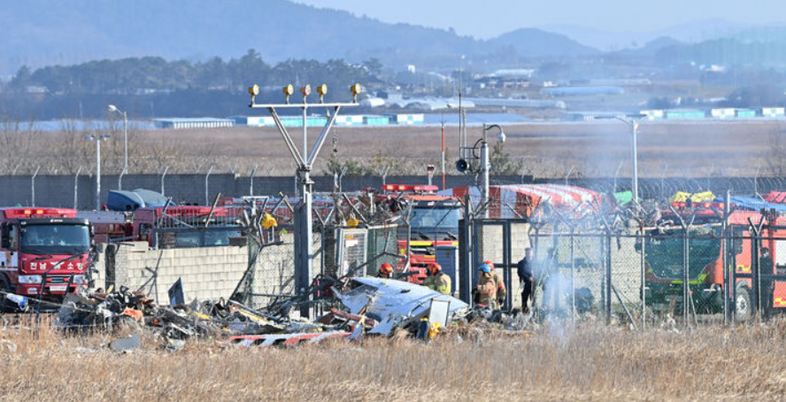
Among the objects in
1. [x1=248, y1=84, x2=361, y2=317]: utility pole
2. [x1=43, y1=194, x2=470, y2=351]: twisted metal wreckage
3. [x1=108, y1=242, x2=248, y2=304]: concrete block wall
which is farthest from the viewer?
[x1=108, y1=242, x2=248, y2=304]: concrete block wall

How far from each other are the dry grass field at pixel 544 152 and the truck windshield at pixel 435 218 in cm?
2574

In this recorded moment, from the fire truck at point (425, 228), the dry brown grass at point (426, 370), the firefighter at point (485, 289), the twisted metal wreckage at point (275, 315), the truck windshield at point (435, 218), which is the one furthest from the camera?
the truck windshield at point (435, 218)

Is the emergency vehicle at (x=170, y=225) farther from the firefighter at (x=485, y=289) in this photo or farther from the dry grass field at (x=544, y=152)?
the dry grass field at (x=544, y=152)

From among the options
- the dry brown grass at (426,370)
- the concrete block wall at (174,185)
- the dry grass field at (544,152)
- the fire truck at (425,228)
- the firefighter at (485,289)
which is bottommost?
the dry brown grass at (426,370)

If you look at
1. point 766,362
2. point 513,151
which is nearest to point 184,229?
point 766,362

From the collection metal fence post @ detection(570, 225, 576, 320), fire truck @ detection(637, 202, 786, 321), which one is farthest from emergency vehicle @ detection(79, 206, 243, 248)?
fire truck @ detection(637, 202, 786, 321)

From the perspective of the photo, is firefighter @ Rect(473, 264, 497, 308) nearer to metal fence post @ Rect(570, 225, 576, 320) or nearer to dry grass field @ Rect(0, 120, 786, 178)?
metal fence post @ Rect(570, 225, 576, 320)

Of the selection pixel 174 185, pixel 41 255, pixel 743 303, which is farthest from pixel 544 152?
pixel 743 303

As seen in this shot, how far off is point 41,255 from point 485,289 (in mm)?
9268

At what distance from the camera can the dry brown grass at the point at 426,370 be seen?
1335 centimetres

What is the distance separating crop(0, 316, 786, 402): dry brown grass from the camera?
43.8 ft

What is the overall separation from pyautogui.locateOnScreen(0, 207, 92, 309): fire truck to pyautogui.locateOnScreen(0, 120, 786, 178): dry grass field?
30.2m

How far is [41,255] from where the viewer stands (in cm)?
2405

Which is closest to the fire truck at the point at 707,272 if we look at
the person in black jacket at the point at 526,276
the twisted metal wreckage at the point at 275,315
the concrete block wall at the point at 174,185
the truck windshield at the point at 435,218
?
the person in black jacket at the point at 526,276
